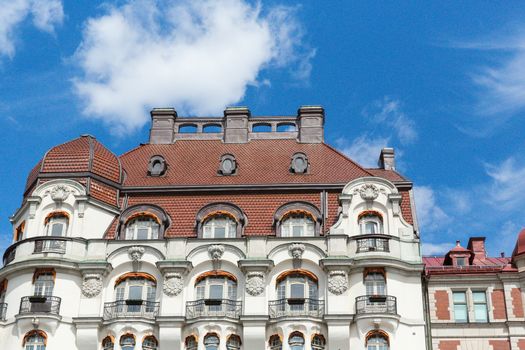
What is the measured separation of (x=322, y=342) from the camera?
176ft

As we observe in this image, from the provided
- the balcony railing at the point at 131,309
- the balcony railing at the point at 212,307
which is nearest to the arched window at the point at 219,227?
the balcony railing at the point at 212,307

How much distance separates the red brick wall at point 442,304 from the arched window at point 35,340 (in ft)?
75.4

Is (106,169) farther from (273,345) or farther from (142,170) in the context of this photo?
(273,345)

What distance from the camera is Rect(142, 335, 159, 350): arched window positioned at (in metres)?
54.2

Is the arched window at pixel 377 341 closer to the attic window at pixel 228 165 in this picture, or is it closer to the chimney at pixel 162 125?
the attic window at pixel 228 165

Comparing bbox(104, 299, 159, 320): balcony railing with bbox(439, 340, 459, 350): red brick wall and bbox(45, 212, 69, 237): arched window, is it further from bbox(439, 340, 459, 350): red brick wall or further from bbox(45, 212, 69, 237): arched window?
bbox(439, 340, 459, 350): red brick wall

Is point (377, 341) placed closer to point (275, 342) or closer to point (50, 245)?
point (275, 342)

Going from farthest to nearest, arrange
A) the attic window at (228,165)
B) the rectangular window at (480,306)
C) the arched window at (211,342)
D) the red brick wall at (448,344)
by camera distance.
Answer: the attic window at (228,165) < the rectangular window at (480,306) < the red brick wall at (448,344) < the arched window at (211,342)

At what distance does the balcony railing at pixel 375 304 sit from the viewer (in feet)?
176

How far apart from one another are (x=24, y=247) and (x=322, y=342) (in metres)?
18.8

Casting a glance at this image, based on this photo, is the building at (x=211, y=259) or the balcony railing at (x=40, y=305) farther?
the balcony railing at (x=40, y=305)

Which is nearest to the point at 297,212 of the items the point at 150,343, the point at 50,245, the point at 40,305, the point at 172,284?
the point at 172,284

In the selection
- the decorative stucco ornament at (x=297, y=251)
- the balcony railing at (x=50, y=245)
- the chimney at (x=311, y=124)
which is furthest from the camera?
the chimney at (x=311, y=124)

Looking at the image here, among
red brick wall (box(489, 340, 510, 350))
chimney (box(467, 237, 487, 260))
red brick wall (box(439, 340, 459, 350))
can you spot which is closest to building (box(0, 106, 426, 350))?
red brick wall (box(439, 340, 459, 350))
